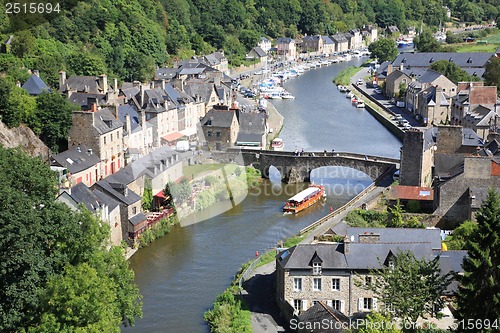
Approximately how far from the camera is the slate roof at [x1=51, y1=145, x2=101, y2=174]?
3497 centimetres

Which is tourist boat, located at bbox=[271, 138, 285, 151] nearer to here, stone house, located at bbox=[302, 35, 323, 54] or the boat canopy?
the boat canopy

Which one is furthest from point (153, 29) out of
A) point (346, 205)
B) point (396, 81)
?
point (346, 205)

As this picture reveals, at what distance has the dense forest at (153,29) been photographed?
182 feet

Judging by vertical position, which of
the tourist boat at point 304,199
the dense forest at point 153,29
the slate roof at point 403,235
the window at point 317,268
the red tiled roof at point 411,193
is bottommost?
the tourist boat at point 304,199

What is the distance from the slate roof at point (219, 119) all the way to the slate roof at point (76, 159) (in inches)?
412

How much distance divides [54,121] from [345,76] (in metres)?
49.2

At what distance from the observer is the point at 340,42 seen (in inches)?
4323

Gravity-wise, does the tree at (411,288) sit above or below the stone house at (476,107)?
below

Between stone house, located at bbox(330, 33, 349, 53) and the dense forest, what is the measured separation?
11.6ft

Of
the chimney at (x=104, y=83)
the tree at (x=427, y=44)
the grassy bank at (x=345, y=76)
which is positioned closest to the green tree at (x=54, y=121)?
the chimney at (x=104, y=83)

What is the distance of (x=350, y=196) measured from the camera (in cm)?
3984

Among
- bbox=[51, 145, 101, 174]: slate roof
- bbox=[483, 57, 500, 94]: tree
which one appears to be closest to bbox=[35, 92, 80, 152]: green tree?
bbox=[51, 145, 101, 174]: slate roof

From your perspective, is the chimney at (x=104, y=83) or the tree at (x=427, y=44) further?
the tree at (x=427, y=44)

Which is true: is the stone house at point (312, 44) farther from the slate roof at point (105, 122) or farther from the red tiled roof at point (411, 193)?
the red tiled roof at point (411, 193)
